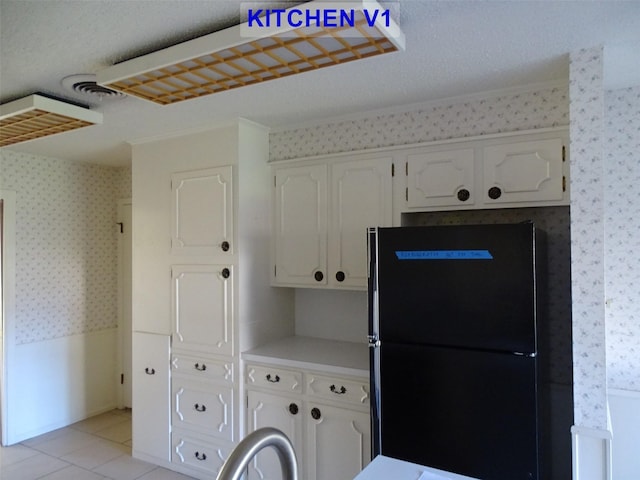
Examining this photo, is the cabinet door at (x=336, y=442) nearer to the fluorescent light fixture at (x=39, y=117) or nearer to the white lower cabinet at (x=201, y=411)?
the white lower cabinet at (x=201, y=411)

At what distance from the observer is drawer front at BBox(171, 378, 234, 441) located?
2.84m

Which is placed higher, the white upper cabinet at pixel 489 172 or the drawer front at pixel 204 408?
the white upper cabinet at pixel 489 172

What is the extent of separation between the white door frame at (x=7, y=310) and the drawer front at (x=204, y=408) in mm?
1483

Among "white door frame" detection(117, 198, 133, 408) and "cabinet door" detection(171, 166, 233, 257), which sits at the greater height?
"cabinet door" detection(171, 166, 233, 257)

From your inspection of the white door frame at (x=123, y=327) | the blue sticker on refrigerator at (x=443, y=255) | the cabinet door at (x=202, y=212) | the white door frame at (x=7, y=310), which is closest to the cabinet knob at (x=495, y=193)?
the blue sticker on refrigerator at (x=443, y=255)

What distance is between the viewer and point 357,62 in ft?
6.38

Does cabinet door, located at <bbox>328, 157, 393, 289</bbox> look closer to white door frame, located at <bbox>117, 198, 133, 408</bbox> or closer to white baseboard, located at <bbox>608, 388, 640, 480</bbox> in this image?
white baseboard, located at <bbox>608, 388, 640, 480</bbox>

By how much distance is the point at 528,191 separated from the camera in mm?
2256

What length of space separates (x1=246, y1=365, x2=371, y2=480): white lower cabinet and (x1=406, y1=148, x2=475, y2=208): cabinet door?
3.51 feet

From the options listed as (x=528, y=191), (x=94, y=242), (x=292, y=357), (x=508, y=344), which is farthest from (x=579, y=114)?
(x=94, y=242)

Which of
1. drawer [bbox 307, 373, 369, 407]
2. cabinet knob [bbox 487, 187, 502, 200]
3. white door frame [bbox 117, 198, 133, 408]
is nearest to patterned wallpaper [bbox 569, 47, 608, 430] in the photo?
cabinet knob [bbox 487, 187, 502, 200]

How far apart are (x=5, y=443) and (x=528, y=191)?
4.14 meters

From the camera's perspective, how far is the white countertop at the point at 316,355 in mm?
2465

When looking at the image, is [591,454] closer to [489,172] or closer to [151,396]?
Answer: [489,172]
